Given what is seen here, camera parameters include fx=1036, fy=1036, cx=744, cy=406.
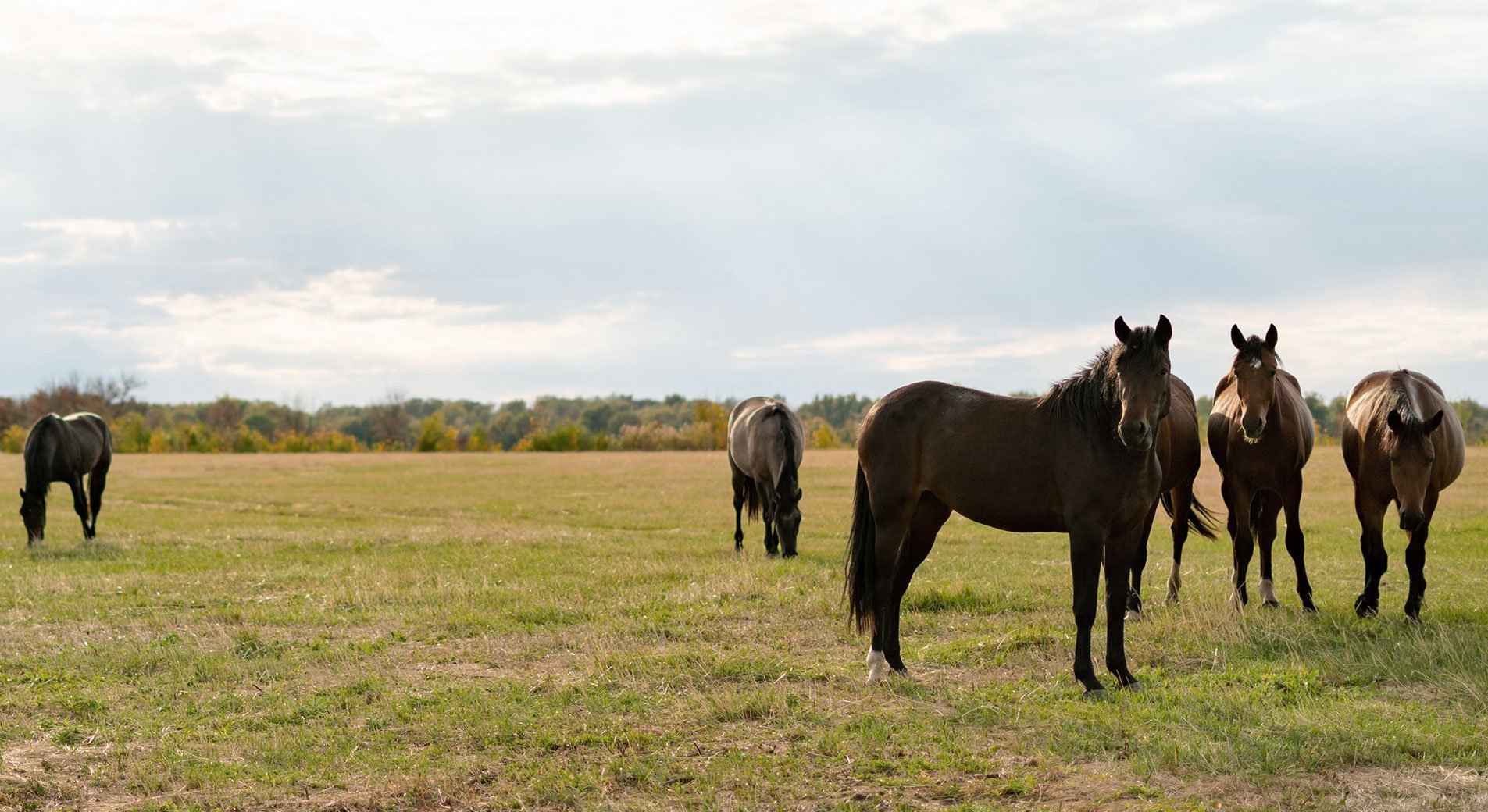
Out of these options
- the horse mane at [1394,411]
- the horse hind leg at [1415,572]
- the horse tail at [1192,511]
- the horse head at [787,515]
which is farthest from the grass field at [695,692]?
the horse mane at [1394,411]

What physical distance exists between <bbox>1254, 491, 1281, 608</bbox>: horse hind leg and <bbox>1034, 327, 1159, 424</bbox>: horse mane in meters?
4.01

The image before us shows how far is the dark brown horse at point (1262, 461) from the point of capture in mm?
8914

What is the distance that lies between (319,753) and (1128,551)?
17.5 feet

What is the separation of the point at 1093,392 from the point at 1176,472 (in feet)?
11.6

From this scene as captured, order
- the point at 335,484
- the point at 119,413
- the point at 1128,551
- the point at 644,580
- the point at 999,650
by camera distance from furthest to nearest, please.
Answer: the point at 119,413
the point at 335,484
the point at 644,580
the point at 999,650
the point at 1128,551

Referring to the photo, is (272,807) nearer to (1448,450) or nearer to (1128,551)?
(1128,551)

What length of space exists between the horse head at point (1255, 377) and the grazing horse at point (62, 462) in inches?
690

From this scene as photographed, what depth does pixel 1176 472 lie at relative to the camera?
396 inches

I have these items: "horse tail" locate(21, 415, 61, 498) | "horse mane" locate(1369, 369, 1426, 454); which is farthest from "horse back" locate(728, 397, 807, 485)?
"horse tail" locate(21, 415, 61, 498)

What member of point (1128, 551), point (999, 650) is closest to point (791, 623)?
point (999, 650)

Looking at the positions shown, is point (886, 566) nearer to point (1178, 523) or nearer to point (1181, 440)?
point (1181, 440)

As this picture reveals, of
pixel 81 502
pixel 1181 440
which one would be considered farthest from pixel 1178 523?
pixel 81 502

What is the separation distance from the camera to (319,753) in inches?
237

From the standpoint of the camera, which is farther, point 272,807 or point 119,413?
point 119,413
